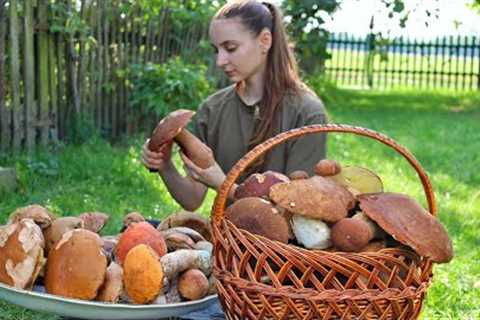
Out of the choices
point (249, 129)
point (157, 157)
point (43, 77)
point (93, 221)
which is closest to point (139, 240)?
point (93, 221)

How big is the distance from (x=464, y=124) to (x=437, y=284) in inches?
277

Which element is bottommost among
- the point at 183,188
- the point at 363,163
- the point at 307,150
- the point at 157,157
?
the point at 363,163

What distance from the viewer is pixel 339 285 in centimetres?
177

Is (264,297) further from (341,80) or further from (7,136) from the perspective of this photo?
(341,80)

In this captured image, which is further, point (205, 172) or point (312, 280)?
point (205, 172)

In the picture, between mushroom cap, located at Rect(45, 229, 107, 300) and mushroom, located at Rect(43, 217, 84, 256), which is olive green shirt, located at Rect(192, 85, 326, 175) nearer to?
mushroom, located at Rect(43, 217, 84, 256)

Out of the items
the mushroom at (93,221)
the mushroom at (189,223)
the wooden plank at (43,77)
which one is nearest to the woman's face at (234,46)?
the mushroom at (189,223)

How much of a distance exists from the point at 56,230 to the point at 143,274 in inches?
12.2

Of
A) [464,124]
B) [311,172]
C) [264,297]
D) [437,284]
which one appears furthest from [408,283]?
[464,124]

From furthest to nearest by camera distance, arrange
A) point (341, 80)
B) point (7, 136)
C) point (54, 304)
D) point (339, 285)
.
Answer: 1. point (341, 80)
2. point (7, 136)
3. point (54, 304)
4. point (339, 285)

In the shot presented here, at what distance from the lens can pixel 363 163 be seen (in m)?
6.93

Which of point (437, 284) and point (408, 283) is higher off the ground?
point (408, 283)

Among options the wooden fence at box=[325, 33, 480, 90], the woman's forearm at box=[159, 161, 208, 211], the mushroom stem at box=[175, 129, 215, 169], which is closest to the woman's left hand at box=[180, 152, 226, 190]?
the mushroom stem at box=[175, 129, 215, 169]

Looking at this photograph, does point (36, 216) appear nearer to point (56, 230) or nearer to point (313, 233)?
point (56, 230)
